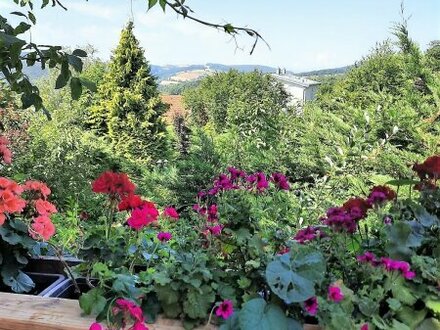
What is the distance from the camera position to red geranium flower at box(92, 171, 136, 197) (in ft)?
2.90

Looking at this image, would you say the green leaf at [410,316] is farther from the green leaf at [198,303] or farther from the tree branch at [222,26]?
the tree branch at [222,26]

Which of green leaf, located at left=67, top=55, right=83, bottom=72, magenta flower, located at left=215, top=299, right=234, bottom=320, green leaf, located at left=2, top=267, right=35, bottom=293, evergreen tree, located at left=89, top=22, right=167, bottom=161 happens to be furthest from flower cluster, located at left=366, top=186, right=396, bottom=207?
evergreen tree, located at left=89, top=22, right=167, bottom=161

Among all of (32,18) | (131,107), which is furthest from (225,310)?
(131,107)

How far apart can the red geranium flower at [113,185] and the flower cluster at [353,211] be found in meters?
0.37

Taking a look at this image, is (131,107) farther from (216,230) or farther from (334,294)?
(334,294)

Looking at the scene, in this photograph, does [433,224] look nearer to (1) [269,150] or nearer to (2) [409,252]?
(2) [409,252]

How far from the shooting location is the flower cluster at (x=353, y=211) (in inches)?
31.4

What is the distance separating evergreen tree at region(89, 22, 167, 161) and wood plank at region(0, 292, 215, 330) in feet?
16.7

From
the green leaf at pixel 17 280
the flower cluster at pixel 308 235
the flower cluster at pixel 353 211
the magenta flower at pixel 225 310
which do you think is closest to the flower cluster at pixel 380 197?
the flower cluster at pixel 353 211

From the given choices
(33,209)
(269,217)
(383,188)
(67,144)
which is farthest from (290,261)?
(67,144)

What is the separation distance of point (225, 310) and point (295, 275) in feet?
0.40

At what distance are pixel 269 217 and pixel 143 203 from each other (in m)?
1.42

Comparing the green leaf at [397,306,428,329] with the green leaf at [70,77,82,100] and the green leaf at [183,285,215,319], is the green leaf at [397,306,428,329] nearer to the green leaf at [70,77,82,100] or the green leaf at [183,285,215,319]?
the green leaf at [183,285,215,319]

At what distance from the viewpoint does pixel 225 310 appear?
726 mm
